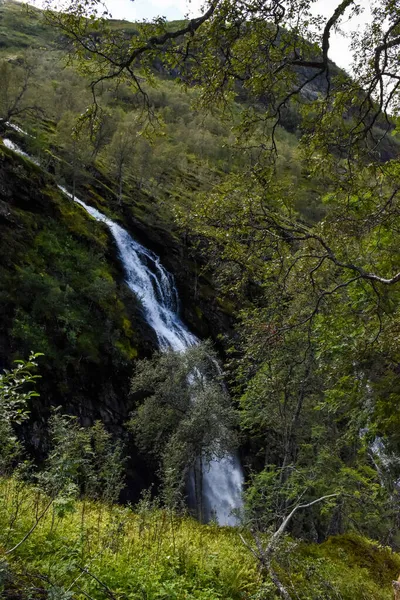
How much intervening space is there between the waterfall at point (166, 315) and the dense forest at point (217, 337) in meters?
0.18

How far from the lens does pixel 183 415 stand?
17.0m

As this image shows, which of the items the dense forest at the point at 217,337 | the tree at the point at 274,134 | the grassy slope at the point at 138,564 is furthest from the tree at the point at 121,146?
the grassy slope at the point at 138,564

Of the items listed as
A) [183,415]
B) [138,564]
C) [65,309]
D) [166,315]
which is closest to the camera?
[138,564]

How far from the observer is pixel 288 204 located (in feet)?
18.8

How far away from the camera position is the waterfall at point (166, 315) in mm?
19734

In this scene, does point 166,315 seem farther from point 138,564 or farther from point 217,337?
point 138,564

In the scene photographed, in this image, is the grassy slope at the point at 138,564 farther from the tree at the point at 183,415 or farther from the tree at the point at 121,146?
the tree at the point at 121,146

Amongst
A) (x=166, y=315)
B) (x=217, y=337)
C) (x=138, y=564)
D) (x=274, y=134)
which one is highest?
(x=274, y=134)

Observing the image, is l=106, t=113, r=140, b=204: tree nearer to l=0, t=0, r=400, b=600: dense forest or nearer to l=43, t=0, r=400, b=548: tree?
l=0, t=0, r=400, b=600: dense forest

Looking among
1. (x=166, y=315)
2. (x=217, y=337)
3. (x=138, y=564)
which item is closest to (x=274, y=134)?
(x=138, y=564)

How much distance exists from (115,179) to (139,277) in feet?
59.1

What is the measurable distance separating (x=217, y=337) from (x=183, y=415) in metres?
6.55

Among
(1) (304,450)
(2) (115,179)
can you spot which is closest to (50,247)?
(1) (304,450)

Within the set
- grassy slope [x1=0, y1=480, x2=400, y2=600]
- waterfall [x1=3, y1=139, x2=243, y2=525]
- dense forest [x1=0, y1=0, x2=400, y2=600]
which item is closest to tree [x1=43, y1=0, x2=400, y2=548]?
dense forest [x1=0, y1=0, x2=400, y2=600]
